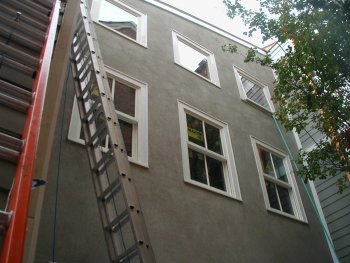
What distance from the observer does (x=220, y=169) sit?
7199mm

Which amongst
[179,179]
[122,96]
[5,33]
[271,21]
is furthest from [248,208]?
[5,33]

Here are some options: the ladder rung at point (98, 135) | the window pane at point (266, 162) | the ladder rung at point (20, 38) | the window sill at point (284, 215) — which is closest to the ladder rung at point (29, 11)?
the ladder rung at point (20, 38)

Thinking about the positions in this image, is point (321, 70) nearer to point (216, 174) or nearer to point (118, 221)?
point (216, 174)

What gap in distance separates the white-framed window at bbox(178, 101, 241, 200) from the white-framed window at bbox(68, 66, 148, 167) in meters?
0.83

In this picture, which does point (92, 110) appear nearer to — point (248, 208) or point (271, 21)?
point (248, 208)

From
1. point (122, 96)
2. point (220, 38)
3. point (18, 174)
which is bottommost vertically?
point (18, 174)

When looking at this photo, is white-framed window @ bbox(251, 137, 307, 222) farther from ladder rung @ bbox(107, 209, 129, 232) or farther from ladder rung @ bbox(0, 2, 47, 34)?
ladder rung @ bbox(0, 2, 47, 34)

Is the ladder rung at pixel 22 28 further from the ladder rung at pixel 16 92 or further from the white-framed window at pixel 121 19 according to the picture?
the white-framed window at pixel 121 19

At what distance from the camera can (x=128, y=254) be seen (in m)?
2.92

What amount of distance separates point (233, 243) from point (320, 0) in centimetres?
447

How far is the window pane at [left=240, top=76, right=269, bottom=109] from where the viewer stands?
11.0 meters

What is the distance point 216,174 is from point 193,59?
384cm

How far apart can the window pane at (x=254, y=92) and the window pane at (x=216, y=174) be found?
434 centimetres

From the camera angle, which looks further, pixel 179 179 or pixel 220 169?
pixel 220 169
